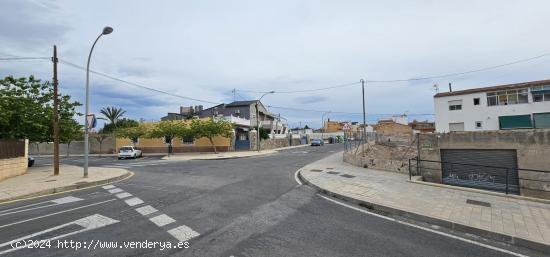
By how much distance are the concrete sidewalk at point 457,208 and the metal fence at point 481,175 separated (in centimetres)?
170

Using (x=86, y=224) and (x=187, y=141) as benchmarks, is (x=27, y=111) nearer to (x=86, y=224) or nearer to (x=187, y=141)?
(x=86, y=224)

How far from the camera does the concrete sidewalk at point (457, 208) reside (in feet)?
18.9

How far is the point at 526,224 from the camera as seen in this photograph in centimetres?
621

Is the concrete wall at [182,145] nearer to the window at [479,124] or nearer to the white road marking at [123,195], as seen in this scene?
the white road marking at [123,195]

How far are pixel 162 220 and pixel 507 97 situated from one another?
31405 mm

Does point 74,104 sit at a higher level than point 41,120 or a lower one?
higher

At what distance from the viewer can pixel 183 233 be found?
561cm

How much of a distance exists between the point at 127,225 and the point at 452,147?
41.1 ft

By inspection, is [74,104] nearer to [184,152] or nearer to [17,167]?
[17,167]

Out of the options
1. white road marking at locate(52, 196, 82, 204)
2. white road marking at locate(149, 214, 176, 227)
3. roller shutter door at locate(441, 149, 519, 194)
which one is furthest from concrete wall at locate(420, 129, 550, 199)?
white road marking at locate(52, 196, 82, 204)

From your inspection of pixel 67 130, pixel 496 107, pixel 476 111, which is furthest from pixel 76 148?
pixel 496 107

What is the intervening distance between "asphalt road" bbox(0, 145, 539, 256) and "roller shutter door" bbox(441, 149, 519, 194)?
21.3ft

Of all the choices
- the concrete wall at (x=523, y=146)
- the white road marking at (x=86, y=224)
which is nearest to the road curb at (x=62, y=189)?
the white road marking at (x=86, y=224)

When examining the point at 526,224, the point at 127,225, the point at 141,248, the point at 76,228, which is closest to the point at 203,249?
the point at 141,248
